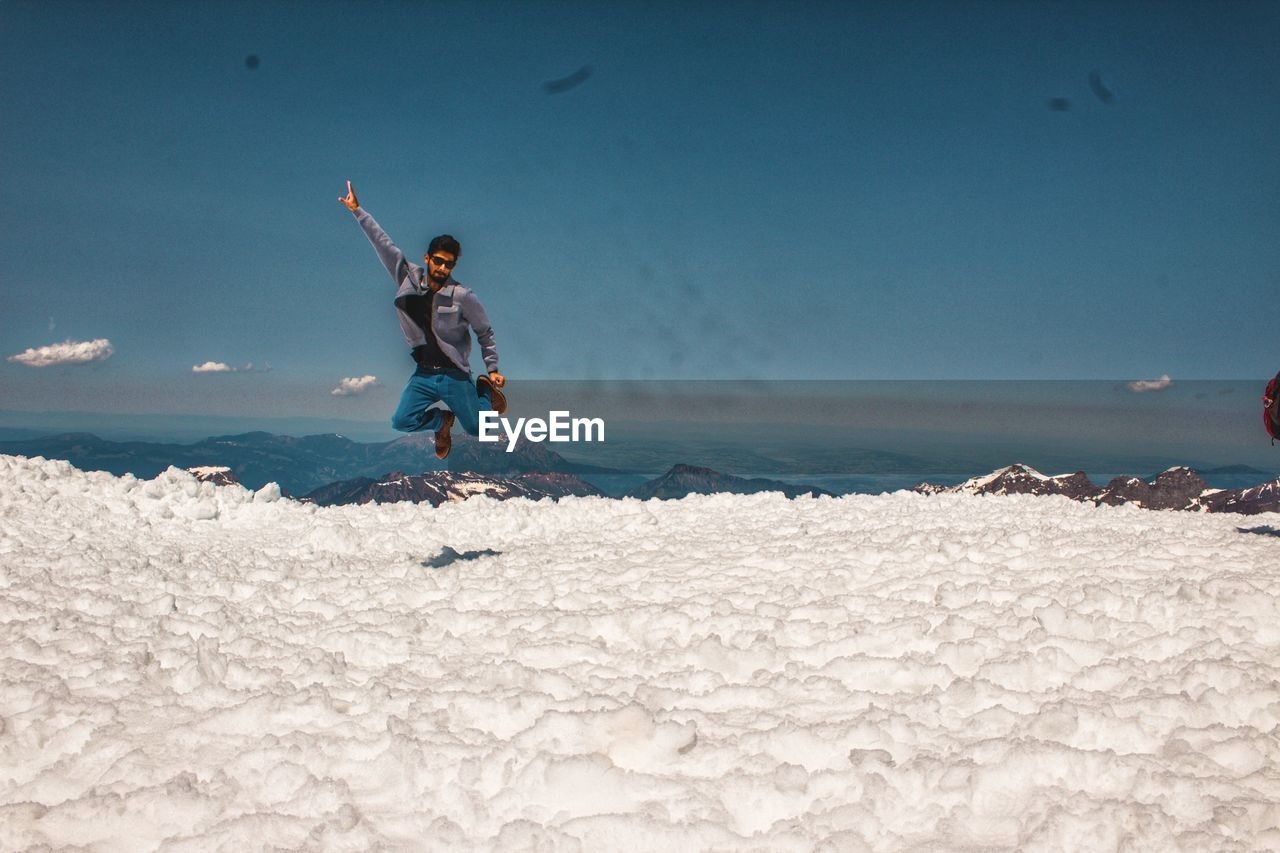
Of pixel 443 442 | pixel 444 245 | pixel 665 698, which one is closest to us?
pixel 665 698

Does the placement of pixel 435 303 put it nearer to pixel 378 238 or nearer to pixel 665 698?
pixel 378 238

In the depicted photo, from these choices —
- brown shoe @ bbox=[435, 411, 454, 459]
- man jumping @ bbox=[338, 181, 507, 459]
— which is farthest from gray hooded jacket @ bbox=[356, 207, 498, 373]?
brown shoe @ bbox=[435, 411, 454, 459]

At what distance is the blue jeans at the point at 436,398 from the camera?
28.9 feet

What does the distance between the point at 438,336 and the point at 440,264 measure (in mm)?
810

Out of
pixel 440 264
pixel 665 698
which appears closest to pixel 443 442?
pixel 440 264

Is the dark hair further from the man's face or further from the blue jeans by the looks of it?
the blue jeans

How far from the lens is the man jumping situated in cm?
848

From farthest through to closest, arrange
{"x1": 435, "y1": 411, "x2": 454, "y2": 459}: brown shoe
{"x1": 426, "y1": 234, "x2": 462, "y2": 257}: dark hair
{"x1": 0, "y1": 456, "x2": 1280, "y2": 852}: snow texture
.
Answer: {"x1": 435, "y1": 411, "x2": 454, "y2": 459}: brown shoe
{"x1": 426, "y1": 234, "x2": 462, "y2": 257}: dark hair
{"x1": 0, "y1": 456, "x2": 1280, "y2": 852}: snow texture

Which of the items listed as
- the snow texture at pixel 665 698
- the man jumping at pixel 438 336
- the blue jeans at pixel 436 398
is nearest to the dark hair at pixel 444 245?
the man jumping at pixel 438 336

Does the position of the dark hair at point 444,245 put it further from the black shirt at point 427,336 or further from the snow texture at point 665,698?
the snow texture at point 665,698

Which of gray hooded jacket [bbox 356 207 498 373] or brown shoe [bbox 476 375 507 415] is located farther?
brown shoe [bbox 476 375 507 415]

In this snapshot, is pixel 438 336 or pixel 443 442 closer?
pixel 438 336

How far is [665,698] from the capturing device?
5.46 meters

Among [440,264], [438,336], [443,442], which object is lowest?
[443,442]
